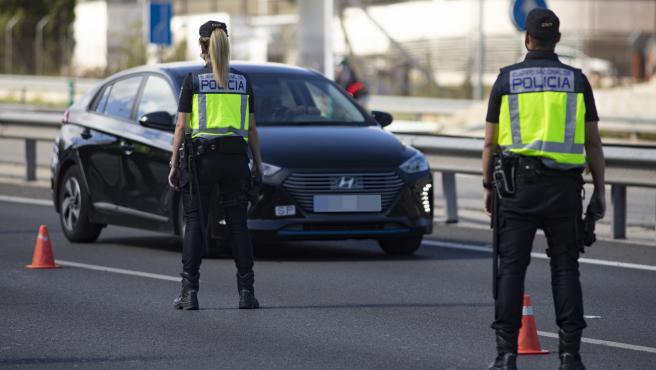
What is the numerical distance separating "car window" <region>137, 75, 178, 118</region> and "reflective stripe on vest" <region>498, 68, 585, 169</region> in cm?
593

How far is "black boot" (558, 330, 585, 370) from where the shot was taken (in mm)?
7082

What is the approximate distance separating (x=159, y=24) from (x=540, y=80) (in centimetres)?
2456

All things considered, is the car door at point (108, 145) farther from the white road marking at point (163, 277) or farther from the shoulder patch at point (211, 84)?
the shoulder patch at point (211, 84)

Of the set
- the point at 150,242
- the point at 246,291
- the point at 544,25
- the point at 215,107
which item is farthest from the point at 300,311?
the point at 150,242

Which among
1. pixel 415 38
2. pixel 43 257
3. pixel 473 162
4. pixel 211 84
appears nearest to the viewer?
pixel 211 84

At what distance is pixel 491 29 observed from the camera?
189 ft

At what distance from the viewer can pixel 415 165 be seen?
486 inches

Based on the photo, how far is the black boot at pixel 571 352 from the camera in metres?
7.08

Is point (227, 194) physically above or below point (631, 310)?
above

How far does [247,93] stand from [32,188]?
Result: 10252mm

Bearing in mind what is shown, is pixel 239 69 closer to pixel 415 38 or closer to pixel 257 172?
pixel 257 172

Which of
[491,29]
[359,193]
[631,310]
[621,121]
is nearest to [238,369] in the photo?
[631,310]

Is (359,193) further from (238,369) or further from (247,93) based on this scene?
(238,369)

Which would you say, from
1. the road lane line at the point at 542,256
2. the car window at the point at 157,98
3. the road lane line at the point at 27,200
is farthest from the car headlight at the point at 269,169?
the road lane line at the point at 27,200
